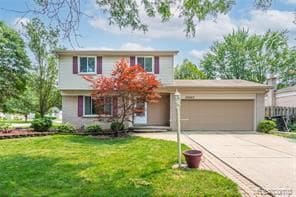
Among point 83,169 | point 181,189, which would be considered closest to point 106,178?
point 83,169

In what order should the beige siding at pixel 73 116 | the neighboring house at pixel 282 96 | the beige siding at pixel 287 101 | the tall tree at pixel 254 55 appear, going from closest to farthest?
the beige siding at pixel 73 116
the beige siding at pixel 287 101
the neighboring house at pixel 282 96
the tall tree at pixel 254 55

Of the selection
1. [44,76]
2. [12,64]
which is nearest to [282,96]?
[44,76]

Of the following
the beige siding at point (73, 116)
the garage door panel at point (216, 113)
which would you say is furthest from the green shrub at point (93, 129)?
the garage door panel at point (216, 113)

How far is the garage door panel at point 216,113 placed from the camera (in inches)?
810

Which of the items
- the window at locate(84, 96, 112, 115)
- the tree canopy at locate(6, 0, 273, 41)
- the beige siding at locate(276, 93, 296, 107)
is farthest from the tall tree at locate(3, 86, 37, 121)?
the tree canopy at locate(6, 0, 273, 41)

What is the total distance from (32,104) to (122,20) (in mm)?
27954

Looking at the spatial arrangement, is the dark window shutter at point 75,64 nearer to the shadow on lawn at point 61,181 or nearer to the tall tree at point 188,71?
the shadow on lawn at point 61,181

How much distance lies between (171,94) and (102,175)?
13161mm

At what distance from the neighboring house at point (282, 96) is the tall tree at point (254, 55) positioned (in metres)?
8.07

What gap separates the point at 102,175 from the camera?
25.5 feet

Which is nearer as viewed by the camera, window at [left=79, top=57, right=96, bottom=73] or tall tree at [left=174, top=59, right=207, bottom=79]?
window at [left=79, top=57, right=96, bottom=73]

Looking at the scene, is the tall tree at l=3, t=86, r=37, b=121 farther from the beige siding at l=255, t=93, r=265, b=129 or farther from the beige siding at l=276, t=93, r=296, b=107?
the beige siding at l=276, t=93, r=296, b=107

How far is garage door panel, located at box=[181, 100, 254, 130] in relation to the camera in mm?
20578

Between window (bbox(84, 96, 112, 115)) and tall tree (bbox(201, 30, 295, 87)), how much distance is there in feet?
83.0
